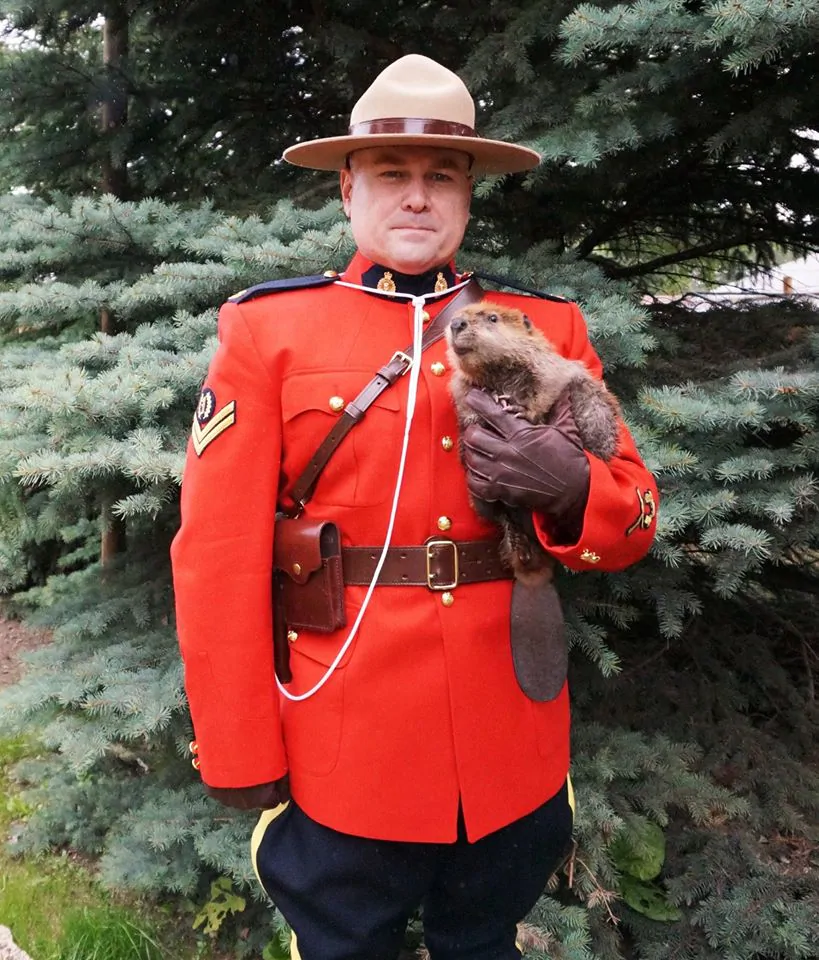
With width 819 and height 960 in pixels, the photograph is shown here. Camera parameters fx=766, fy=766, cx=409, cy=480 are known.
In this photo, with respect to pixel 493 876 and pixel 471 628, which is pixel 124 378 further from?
pixel 493 876

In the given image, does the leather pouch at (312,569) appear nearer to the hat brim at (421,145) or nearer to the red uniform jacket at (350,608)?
the red uniform jacket at (350,608)

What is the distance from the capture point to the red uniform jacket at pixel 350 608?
5.35ft

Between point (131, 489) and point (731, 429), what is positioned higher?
point (731, 429)

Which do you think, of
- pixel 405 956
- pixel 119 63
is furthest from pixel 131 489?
pixel 119 63

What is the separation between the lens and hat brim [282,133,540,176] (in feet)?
5.34

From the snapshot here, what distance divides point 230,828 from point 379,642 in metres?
1.47

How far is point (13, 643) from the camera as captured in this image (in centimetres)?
547

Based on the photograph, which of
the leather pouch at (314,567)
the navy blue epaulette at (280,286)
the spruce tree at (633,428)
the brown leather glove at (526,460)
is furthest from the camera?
the spruce tree at (633,428)

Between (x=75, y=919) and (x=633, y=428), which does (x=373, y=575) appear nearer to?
(x=633, y=428)

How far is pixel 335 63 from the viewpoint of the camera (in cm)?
387

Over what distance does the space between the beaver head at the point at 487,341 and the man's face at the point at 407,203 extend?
0.72 feet

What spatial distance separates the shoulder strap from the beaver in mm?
115

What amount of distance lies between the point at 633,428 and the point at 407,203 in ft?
3.77

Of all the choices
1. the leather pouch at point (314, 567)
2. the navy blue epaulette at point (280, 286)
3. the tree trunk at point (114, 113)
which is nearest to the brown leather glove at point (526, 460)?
the leather pouch at point (314, 567)
